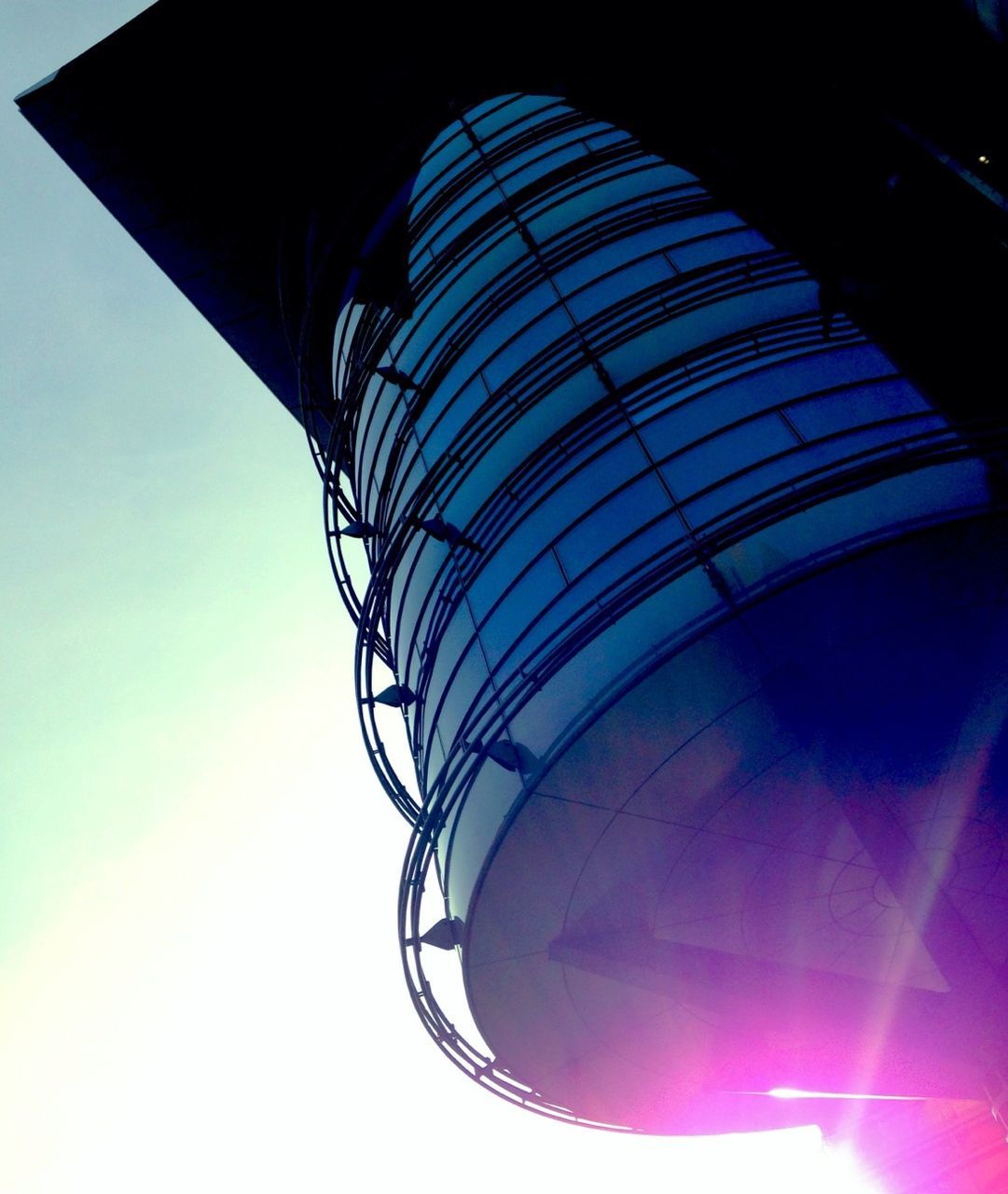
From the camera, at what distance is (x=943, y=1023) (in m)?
8.24

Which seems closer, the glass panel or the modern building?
the modern building

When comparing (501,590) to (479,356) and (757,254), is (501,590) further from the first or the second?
(757,254)

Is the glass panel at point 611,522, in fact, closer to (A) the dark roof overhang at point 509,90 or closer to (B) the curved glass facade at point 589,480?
(B) the curved glass facade at point 589,480

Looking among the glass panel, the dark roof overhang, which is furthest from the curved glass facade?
the dark roof overhang

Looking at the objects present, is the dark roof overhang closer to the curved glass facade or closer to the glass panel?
the curved glass facade

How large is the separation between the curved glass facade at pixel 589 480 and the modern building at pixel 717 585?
0.13ft

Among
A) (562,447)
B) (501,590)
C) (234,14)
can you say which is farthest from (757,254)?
(234,14)

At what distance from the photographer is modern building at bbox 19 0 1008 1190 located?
6.92m

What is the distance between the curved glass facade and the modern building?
0.04 m

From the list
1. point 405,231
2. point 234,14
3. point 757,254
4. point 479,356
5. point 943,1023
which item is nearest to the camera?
point 943,1023

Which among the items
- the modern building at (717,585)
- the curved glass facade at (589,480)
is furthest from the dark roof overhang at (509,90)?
the curved glass facade at (589,480)

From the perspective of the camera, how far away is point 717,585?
6930mm

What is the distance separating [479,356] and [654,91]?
3.29 meters

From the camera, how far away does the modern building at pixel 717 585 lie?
22.7 feet
